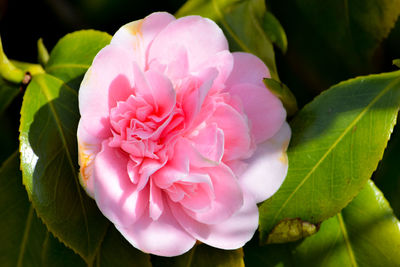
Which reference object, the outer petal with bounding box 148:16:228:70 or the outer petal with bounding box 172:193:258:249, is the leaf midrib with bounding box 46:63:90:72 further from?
the outer petal with bounding box 172:193:258:249

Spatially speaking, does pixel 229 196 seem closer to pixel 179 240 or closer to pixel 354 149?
pixel 179 240

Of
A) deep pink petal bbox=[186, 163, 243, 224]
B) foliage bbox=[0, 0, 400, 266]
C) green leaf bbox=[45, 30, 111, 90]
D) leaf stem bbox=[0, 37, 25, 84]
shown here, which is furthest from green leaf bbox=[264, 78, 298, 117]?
leaf stem bbox=[0, 37, 25, 84]

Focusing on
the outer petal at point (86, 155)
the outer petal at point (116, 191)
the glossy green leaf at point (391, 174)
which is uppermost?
the outer petal at point (86, 155)

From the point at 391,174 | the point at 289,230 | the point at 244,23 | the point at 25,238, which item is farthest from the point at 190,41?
the point at 391,174

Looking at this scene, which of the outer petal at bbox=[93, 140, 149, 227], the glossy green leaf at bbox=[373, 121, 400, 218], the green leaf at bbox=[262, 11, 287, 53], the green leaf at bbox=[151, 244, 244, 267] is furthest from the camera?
the glossy green leaf at bbox=[373, 121, 400, 218]

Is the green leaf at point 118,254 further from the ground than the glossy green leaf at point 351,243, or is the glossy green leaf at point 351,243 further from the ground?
the green leaf at point 118,254

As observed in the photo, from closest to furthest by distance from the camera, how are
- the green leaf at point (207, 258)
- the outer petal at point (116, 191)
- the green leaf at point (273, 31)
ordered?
the outer petal at point (116, 191)
the green leaf at point (207, 258)
the green leaf at point (273, 31)

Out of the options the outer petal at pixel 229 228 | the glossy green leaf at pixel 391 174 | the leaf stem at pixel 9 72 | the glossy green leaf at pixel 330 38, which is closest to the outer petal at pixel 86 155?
the outer petal at pixel 229 228

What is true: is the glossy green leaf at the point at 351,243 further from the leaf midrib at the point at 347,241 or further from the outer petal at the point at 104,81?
the outer petal at the point at 104,81

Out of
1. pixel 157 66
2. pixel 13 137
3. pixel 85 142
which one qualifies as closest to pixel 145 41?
pixel 157 66
